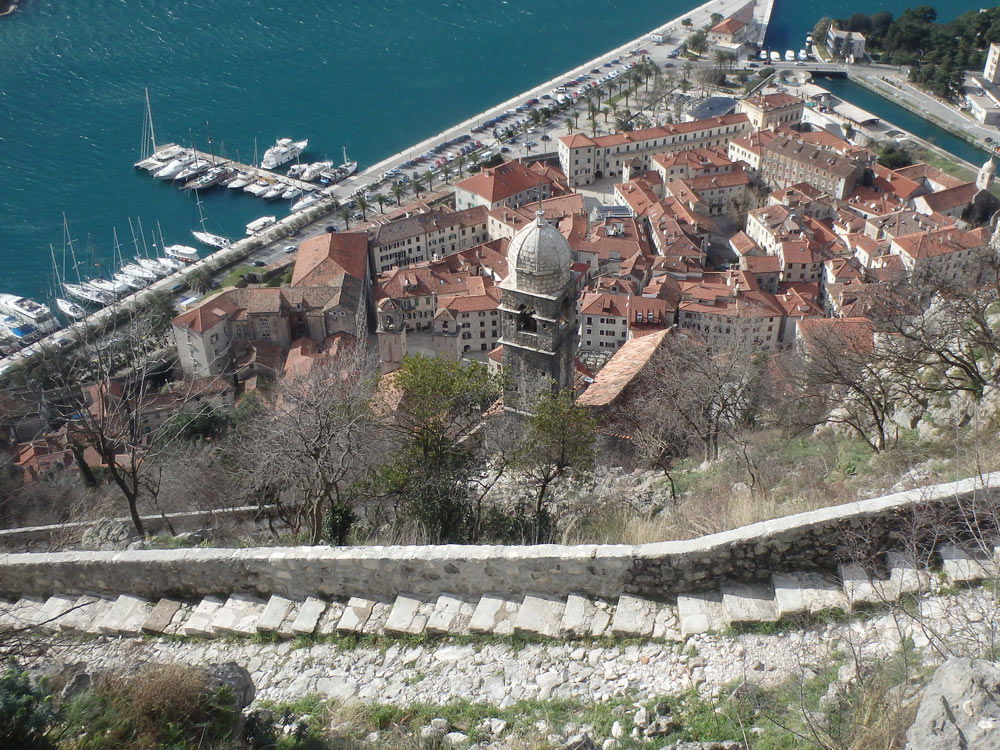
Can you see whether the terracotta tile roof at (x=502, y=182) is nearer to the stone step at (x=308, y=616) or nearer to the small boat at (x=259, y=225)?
the small boat at (x=259, y=225)

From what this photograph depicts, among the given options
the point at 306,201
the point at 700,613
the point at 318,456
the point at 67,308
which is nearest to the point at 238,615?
the point at 318,456

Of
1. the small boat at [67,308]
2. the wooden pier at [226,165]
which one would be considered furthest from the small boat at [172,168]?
the small boat at [67,308]

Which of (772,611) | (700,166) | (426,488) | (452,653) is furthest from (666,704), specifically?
(700,166)

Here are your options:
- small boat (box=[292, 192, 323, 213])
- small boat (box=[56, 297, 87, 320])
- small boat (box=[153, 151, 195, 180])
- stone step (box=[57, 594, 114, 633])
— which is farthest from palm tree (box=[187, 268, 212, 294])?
stone step (box=[57, 594, 114, 633])

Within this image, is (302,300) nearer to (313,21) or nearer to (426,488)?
(426,488)

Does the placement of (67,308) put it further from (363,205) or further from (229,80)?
(229,80)

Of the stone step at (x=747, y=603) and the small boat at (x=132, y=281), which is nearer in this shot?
the stone step at (x=747, y=603)
